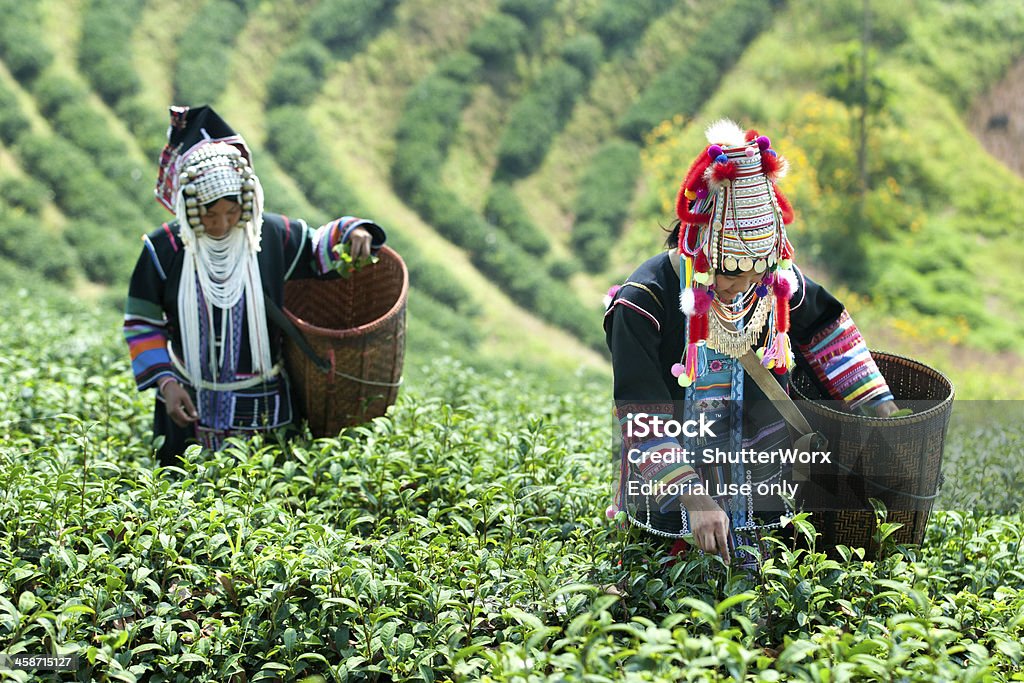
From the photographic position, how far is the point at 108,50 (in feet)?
51.0

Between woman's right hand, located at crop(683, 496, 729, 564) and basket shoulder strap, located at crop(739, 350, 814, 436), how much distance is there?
393 millimetres

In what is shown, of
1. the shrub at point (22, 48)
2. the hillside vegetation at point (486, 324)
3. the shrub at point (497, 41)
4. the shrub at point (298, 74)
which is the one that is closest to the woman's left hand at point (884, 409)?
the hillside vegetation at point (486, 324)

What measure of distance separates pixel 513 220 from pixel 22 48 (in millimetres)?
7143

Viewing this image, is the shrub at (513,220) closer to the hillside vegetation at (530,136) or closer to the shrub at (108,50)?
the hillside vegetation at (530,136)

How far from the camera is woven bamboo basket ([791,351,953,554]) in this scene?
9.98ft

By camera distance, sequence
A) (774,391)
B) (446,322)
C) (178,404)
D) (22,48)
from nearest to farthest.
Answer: (774,391)
(178,404)
(446,322)
(22,48)

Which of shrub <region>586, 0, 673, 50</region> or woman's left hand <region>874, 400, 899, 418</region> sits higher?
shrub <region>586, 0, 673, 50</region>

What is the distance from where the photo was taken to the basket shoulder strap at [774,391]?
3180 millimetres

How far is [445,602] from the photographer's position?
9.57ft

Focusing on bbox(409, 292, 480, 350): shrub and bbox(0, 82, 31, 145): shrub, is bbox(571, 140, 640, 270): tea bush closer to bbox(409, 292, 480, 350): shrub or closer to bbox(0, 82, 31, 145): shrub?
bbox(409, 292, 480, 350): shrub

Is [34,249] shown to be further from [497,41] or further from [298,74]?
[497,41]

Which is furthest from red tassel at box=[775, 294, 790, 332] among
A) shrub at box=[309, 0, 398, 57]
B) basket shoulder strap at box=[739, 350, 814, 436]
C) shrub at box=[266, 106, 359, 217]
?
shrub at box=[309, 0, 398, 57]

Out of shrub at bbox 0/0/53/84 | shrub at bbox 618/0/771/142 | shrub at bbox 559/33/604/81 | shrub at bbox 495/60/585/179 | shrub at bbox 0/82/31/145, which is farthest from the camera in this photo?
shrub at bbox 559/33/604/81

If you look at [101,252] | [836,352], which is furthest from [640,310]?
[101,252]
